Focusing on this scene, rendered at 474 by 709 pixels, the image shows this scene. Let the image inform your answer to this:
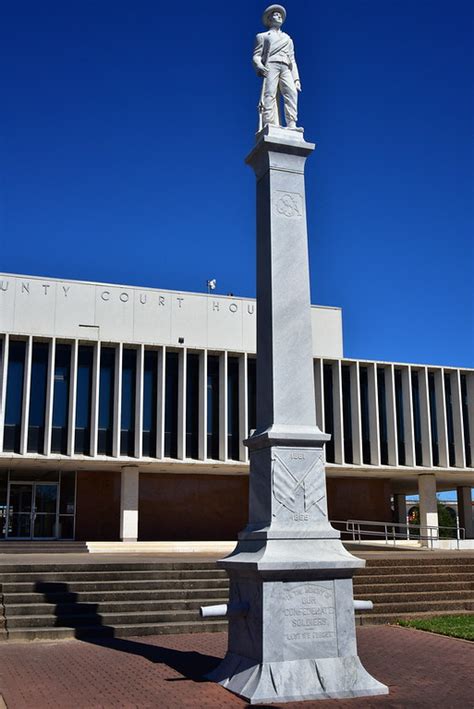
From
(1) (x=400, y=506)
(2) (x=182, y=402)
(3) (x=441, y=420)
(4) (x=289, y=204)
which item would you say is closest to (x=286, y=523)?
(4) (x=289, y=204)

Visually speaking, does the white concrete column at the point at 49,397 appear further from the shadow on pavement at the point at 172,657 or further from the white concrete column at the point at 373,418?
the shadow on pavement at the point at 172,657

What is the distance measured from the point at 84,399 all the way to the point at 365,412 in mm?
13139

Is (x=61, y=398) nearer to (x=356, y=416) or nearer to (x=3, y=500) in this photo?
(x=3, y=500)

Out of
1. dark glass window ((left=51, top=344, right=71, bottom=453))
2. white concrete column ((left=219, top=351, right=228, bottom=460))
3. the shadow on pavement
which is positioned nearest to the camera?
the shadow on pavement

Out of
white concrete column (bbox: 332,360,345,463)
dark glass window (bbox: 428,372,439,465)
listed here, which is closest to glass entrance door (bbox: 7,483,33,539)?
white concrete column (bbox: 332,360,345,463)

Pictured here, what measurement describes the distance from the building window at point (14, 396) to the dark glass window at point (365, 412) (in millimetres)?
15357

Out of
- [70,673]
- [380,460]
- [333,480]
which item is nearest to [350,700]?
[70,673]

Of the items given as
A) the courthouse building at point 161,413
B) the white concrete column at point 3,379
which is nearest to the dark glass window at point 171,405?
the courthouse building at point 161,413

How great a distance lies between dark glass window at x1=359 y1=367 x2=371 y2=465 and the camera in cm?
3503

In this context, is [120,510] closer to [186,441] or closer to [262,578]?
[186,441]

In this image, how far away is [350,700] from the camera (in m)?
8.21

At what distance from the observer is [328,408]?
34.5 meters

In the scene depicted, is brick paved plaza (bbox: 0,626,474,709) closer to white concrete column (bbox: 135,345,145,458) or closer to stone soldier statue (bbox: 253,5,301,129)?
stone soldier statue (bbox: 253,5,301,129)

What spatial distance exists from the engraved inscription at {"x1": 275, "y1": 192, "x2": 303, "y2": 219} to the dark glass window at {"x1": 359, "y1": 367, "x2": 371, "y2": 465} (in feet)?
84.7
